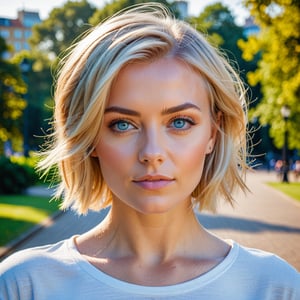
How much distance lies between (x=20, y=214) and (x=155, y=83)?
15.6 metres

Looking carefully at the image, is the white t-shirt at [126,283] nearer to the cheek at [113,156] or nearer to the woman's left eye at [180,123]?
the cheek at [113,156]

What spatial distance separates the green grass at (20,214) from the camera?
13383mm

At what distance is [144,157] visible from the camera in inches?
79.7

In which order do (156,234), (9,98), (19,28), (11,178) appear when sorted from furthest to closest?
(19,28) < (9,98) < (11,178) < (156,234)

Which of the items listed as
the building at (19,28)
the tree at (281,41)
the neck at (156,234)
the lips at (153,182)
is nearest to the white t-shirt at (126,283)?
the neck at (156,234)

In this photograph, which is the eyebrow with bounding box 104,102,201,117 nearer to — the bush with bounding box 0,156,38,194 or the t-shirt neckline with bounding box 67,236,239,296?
the t-shirt neckline with bounding box 67,236,239,296

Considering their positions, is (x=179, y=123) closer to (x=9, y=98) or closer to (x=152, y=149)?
(x=152, y=149)

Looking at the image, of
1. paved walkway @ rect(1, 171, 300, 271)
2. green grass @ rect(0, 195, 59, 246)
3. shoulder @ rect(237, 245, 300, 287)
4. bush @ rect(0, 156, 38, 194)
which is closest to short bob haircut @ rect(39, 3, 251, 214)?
shoulder @ rect(237, 245, 300, 287)

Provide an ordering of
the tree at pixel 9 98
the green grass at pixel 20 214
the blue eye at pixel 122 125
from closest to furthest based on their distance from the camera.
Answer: the blue eye at pixel 122 125, the green grass at pixel 20 214, the tree at pixel 9 98

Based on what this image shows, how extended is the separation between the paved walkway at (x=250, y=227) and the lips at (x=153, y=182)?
7.06m

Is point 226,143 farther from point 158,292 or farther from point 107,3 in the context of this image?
point 107,3

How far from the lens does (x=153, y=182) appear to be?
2053mm

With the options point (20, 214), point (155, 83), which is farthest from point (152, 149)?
point (20, 214)

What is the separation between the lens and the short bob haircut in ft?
6.93
